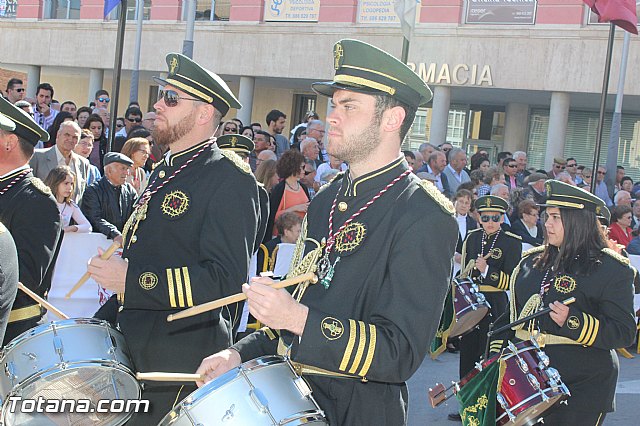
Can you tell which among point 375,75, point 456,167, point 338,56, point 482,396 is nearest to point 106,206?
point 482,396

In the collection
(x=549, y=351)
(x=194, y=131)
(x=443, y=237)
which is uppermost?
(x=194, y=131)

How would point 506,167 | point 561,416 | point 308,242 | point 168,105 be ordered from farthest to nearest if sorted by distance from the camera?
1. point 506,167
2. point 561,416
3. point 168,105
4. point 308,242

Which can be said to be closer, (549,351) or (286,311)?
(286,311)

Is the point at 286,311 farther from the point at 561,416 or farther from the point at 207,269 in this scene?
the point at 561,416

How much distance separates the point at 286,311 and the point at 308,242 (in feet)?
2.06

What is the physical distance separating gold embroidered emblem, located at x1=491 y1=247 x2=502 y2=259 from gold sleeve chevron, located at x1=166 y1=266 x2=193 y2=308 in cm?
574

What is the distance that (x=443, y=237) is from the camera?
10.3 ft

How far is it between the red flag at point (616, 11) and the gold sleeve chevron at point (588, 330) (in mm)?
8030

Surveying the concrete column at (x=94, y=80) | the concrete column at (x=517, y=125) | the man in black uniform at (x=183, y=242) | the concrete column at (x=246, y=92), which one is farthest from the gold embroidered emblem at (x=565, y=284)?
the concrete column at (x=94, y=80)

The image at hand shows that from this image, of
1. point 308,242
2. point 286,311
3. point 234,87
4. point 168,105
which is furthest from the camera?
point 234,87

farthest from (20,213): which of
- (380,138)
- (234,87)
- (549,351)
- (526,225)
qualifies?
(234,87)

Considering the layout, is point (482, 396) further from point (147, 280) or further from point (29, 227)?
point (29, 227)
